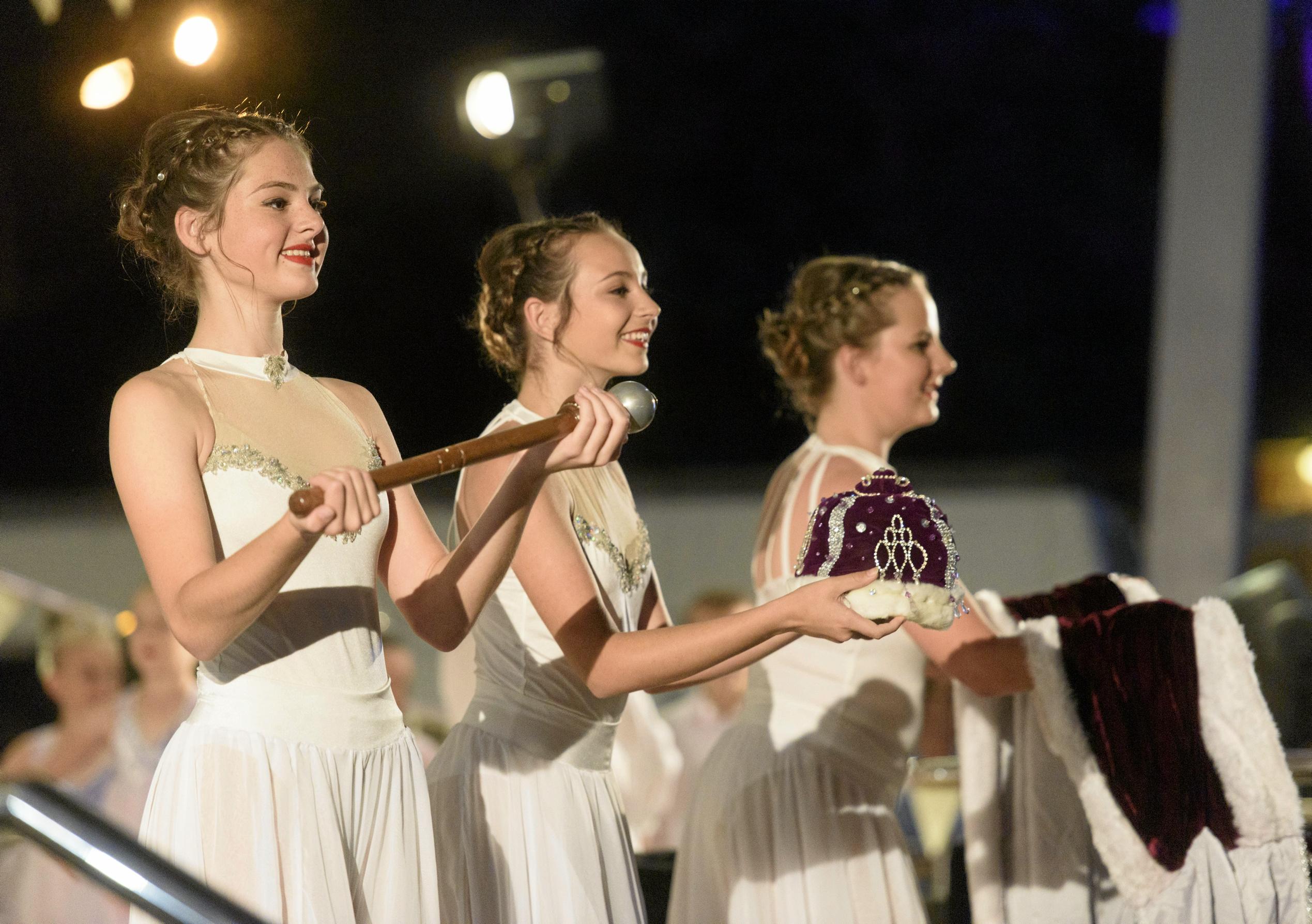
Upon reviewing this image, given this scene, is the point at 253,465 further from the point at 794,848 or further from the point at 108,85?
the point at 794,848

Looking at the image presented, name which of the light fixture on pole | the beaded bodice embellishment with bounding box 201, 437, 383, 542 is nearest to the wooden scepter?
the beaded bodice embellishment with bounding box 201, 437, 383, 542

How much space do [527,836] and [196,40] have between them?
1.34 m

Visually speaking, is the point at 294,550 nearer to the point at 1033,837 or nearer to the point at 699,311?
the point at 1033,837

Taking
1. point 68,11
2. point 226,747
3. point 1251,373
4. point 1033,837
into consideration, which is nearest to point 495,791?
point 226,747

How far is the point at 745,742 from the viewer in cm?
246

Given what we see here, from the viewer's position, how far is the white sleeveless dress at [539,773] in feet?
6.16

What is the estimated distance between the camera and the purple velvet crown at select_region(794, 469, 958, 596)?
1.64m

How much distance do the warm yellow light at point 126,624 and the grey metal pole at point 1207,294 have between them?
347cm

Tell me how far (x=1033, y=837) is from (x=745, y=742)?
0.51 meters

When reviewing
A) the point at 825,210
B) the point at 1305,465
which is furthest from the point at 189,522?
the point at 825,210

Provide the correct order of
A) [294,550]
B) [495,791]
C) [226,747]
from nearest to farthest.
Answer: [294,550] → [226,747] → [495,791]

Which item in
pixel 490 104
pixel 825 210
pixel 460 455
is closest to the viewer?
pixel 460 455

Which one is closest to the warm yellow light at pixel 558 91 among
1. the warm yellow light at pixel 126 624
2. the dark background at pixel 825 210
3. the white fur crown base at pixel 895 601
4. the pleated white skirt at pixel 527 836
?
the dark background at pixel 825 210

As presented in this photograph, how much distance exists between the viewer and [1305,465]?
22.6 feet
